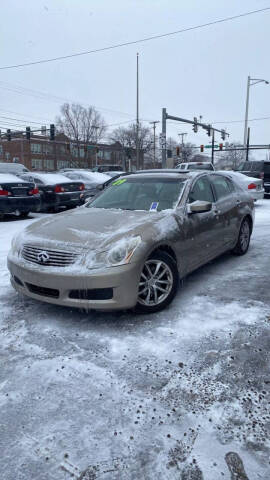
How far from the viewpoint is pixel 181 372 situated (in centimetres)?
266

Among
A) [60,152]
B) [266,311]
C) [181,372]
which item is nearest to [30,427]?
[181,372]

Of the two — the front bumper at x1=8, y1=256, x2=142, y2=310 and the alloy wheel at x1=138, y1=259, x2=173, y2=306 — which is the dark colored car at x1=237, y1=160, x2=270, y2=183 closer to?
the alloy wheel at x1=138, y1=259, x2=173, y2=306

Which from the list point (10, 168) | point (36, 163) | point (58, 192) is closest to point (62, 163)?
point (36, 163)

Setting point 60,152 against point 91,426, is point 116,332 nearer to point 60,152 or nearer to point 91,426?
point 91,426

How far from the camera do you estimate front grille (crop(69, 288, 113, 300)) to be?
3205 mm

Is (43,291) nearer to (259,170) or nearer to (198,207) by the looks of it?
(198,207)

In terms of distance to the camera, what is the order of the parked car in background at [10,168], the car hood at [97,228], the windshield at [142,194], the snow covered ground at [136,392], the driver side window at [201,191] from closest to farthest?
the snow covered ground at [136,392]
the car hood at [97,228]
the windshield at [142,194]
the driver side window at [201,191]
the parked car in background at [10,168]

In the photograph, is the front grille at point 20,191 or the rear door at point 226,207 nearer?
the rear door at point 226,207

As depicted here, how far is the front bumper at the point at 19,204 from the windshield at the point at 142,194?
18.2ft

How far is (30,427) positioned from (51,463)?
0.31 m

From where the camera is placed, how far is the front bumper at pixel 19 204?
962 centimetres

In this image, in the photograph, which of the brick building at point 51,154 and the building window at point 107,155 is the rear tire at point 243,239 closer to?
the brick building at point 51,154

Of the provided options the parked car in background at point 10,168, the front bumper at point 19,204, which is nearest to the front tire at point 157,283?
the front bumper at point 19,204

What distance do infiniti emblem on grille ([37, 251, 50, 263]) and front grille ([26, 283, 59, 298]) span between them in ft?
0.86
